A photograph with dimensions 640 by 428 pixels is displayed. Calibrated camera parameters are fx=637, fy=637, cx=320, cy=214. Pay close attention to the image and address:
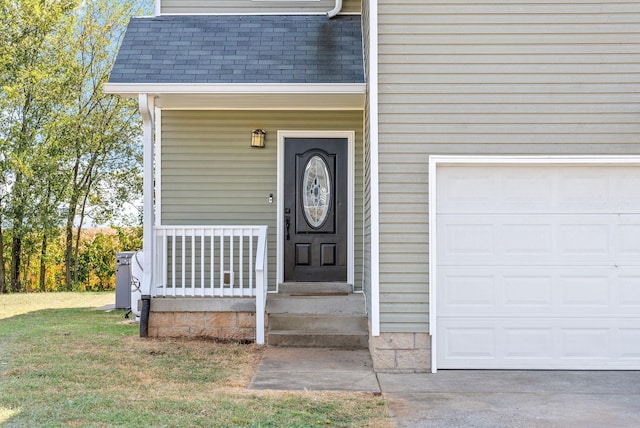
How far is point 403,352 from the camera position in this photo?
222 inches

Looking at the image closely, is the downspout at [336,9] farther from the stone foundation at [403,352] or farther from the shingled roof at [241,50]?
the stone foundation at [403,352]

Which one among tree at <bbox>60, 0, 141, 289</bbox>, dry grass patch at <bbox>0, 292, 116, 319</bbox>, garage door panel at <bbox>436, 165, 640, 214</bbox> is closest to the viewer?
garage door panel at <bbox>436, 165, 640, 214</bbox>

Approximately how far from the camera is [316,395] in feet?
15.3

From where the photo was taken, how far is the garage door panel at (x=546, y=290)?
18.8ft

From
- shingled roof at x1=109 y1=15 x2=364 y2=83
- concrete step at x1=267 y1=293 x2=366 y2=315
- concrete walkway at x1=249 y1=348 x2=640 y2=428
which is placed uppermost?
shingled roof at x1=109 y1=15 x2=364 y2=83

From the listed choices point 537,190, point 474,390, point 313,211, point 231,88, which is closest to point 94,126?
point 313,211

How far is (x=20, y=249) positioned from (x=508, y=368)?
454 inches

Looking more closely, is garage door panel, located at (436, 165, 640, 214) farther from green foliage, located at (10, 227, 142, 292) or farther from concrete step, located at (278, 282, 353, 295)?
green foliage, located at (10, 227, 142, 292)

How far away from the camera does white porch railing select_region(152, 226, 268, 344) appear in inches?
265

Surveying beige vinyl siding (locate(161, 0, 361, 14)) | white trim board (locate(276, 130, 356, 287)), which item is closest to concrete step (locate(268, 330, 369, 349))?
white trim board (locate(276, 130, 356, 287))

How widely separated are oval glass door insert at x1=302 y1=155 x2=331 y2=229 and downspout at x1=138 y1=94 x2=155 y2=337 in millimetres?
1852

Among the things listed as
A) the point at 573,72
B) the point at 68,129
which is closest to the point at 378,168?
the point at 573,72

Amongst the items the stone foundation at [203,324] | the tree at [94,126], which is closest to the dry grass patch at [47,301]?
the tree at [94,126]

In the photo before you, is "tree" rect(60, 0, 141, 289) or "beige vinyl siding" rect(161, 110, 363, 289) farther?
"tree" rect(60, 0, 141, 289)
